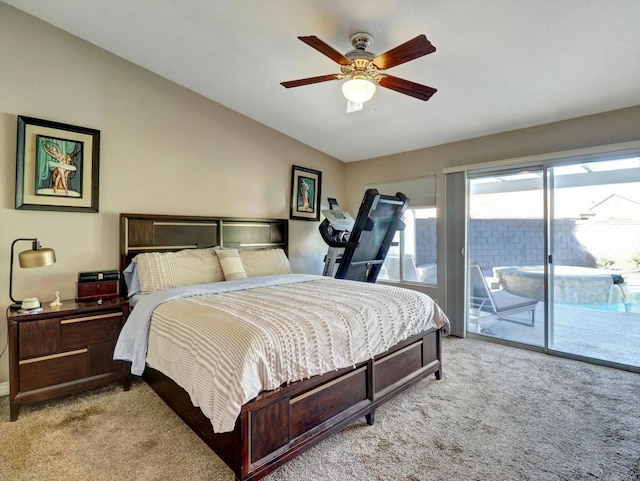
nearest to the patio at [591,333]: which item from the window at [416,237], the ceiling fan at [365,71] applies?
the window at [416,237]

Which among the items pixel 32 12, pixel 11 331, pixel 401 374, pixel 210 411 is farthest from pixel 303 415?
pixel 32 12

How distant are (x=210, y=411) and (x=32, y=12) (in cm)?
352

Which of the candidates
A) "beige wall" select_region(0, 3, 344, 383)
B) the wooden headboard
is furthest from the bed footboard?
"beige wall" select_region(0, 3, 344, 383)

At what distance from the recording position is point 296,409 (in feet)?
5.98

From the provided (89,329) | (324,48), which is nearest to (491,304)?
(324,48)

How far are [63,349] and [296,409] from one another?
196 cm

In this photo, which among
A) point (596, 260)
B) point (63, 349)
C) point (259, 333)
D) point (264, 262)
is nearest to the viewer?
point (259, 333)

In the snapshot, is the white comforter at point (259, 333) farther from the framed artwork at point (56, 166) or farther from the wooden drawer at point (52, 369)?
the framed artwork at point (56, 166)

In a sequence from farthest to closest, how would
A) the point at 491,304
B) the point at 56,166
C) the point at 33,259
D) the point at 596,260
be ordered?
1. the point at 491,304
2. the point at 596,260
3. the point at 56,166
4. the point at 33,259

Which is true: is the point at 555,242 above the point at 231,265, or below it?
above

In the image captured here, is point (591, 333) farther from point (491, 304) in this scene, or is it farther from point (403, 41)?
point (403, 41)

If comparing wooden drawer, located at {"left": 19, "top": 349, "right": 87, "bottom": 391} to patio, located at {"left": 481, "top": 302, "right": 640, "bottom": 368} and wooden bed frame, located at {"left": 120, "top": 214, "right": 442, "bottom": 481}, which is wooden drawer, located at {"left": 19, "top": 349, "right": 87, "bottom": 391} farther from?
patio, located at {"left": 481, "top": 302, "right": 640, "bottom": 368}

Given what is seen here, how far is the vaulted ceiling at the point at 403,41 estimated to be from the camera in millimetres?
2219

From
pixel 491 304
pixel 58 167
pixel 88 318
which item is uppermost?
pixel 58 167
